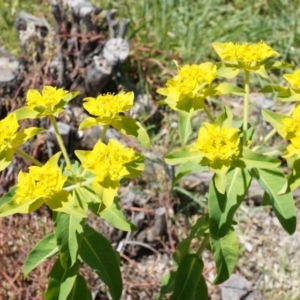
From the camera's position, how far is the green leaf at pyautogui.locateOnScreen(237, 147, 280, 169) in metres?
1.57

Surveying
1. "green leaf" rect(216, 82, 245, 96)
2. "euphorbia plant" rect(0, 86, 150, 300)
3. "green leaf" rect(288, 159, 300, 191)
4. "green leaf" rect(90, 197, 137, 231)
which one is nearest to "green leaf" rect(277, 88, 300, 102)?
"green leaf" rect(216, 82, 245, 96)

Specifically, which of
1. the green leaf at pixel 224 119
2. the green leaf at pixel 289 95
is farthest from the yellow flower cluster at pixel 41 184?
the green leaf at pixel 289 95

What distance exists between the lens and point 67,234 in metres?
1.57

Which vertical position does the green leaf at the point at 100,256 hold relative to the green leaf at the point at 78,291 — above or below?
above

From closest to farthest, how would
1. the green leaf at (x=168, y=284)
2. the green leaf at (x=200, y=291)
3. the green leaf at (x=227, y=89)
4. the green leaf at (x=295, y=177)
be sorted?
1. the green leaf at (x=295, y=177)
2. the green leaf at (x=227, y=89)
3. the green leaf at (x=200, y=291)
4. the green leaf at (x=168, y=284)

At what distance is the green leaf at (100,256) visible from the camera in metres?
1.75

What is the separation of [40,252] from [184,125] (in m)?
0.58

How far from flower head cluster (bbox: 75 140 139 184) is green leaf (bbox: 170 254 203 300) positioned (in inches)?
20.0

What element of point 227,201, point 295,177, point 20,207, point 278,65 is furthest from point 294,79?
point 20,207

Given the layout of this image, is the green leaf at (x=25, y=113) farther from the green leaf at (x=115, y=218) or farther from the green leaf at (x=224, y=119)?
the green leaf at (x=224, y=119)

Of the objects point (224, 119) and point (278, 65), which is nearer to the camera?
point (224, 119)

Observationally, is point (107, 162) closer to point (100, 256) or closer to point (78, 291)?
point (100, 256)

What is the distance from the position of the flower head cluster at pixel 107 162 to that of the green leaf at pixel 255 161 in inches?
11.8

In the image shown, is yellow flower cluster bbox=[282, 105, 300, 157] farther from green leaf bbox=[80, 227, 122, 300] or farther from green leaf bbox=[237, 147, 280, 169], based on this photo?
green leaf bbox=[80, 227, 122, 300]
